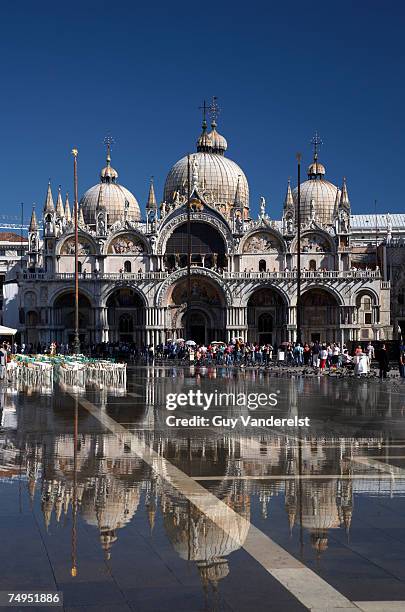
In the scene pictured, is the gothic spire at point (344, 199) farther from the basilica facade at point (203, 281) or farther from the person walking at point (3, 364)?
the person walking at point (3, 364)

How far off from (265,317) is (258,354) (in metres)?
23.2

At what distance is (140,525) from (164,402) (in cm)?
1794

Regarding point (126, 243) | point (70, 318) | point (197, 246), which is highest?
point (126, 243)

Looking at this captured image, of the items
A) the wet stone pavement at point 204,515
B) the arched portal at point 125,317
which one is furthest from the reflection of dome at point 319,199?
the wet stone pavement at point 204,515

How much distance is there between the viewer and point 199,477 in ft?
44.9

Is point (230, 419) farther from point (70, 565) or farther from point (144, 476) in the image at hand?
→ point (70, 565)

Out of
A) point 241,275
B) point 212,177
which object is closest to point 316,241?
point 241,275

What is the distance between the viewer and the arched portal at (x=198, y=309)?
285 ft

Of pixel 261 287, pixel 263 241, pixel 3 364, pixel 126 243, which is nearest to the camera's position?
pixel 3 364

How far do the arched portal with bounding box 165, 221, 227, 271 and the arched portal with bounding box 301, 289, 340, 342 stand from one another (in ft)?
27.2

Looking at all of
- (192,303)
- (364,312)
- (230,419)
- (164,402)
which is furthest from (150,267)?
(230,419)

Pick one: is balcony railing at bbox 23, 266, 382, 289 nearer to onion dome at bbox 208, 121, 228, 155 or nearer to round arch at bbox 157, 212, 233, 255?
round arch at bbox 157, 212, 233, 255

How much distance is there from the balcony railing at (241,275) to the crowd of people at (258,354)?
5.91 meters

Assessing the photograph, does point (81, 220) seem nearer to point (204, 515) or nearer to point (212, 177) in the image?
point (212, 177)
